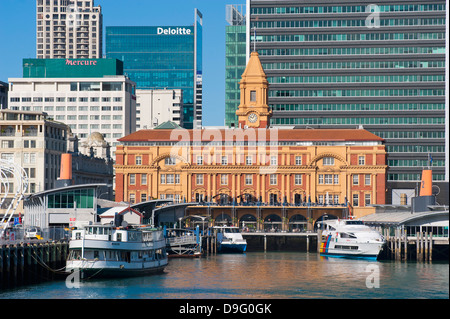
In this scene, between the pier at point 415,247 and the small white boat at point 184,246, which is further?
the small white boat at point 184,246

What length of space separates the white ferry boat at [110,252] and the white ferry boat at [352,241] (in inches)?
1637

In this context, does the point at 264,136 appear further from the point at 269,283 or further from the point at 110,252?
the point at 269,283

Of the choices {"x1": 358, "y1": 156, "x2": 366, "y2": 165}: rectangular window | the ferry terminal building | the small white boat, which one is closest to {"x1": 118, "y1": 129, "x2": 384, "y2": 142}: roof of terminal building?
the ferry terminal building

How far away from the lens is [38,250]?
9869 cm

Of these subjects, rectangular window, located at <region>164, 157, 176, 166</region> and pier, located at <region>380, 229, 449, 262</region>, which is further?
rectangular window, located at <region>164, 157, 176, 166</region>

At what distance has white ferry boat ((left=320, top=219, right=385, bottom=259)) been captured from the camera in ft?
452

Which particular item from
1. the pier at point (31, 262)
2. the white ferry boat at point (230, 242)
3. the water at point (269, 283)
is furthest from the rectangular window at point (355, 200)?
the pier at point (31, 262)

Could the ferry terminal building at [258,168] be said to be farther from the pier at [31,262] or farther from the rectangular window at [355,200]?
the pier at [31,262]

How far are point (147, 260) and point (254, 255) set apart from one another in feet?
143

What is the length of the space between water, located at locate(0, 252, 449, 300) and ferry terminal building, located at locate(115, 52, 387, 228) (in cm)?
6285

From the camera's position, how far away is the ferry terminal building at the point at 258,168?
633ft

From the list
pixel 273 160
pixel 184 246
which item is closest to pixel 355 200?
pixel 273 160

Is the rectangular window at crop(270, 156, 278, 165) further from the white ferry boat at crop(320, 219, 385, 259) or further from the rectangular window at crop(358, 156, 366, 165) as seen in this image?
the white ferry boat at crop(320, 219, 385, 259)
